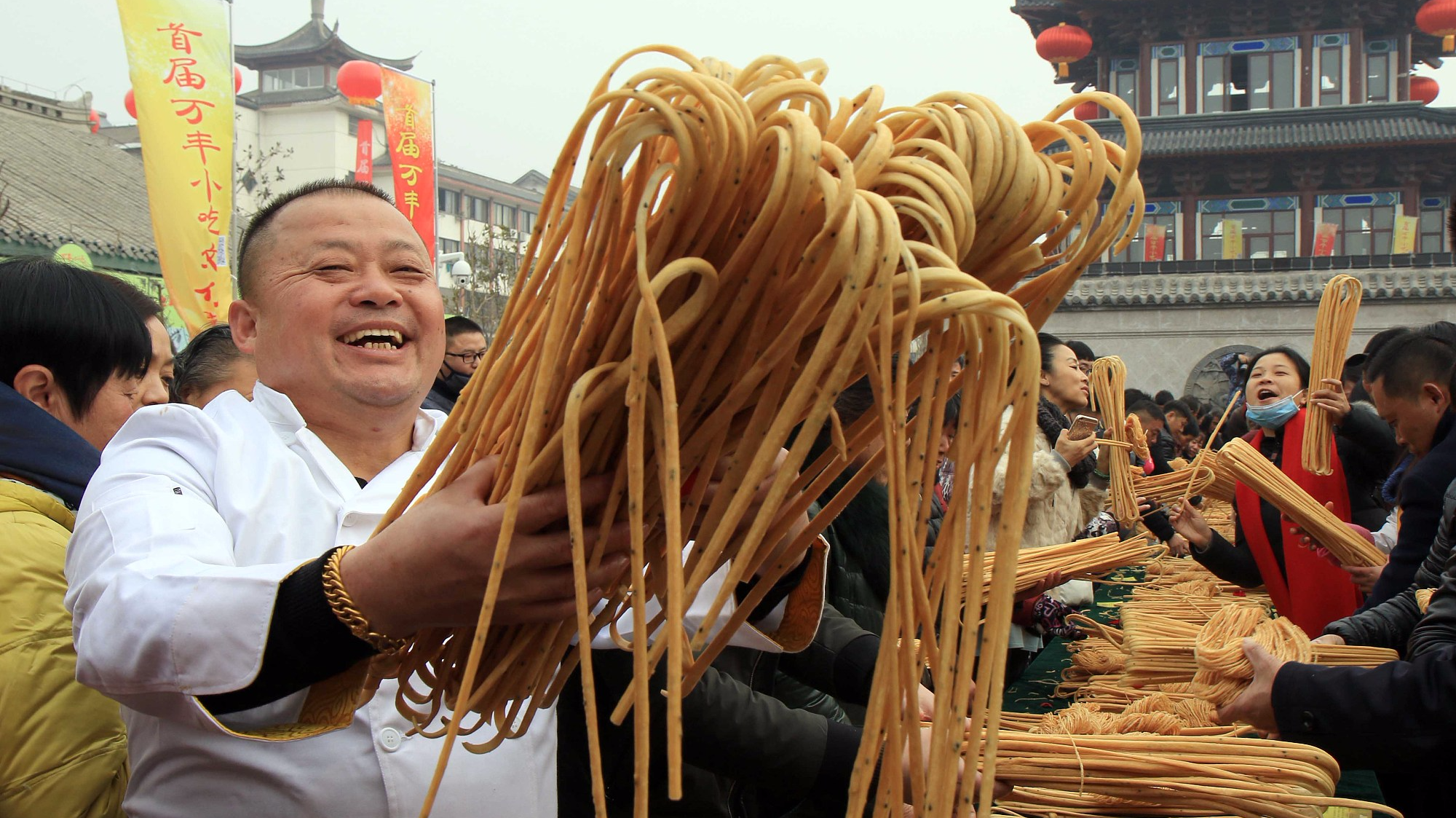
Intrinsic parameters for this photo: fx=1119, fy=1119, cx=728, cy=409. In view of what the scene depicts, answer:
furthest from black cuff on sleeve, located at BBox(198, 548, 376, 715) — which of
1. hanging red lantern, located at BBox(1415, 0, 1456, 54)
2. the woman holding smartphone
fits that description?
hanging red lantern, located at BBox(1415, 0, 1456, 54)

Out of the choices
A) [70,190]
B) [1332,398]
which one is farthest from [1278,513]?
[70,190]

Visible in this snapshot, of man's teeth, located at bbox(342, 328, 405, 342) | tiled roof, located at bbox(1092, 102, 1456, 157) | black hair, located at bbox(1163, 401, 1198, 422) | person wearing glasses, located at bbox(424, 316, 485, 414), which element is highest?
tiled roof, located at bbox(1092, 102, 1456, 157)

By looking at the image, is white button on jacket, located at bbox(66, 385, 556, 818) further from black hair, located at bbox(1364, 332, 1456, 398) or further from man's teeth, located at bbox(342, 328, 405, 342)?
black hair, located at bbox(1364, 332, 1456, 398)

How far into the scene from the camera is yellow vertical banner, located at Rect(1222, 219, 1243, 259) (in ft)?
70.4

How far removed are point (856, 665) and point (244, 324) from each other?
3.85 ft

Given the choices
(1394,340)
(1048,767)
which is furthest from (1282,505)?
(1048,767)

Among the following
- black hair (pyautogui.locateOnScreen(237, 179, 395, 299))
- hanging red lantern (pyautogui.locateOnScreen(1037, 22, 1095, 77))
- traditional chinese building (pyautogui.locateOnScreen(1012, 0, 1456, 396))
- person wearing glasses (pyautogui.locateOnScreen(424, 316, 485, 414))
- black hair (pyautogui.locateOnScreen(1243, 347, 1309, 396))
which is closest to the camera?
black hair (pyautogui.locateOnScreen(237, 179, 395, 299))

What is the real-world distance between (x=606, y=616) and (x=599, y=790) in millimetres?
217

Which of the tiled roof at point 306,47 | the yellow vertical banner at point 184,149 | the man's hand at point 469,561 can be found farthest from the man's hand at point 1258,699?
the tiled roof at point 306,47

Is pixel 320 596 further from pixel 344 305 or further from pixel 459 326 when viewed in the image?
pixel 459 326

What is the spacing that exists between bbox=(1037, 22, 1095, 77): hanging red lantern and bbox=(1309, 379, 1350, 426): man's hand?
20.6m

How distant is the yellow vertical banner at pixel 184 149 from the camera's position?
21.2ft

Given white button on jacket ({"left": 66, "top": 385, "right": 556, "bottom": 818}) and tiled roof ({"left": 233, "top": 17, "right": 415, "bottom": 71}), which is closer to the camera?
white button on jacket ({"left": 66, "top": 385, "right": 556, "bottom": 818})

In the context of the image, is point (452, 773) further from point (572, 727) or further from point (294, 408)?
point (572, 727)
